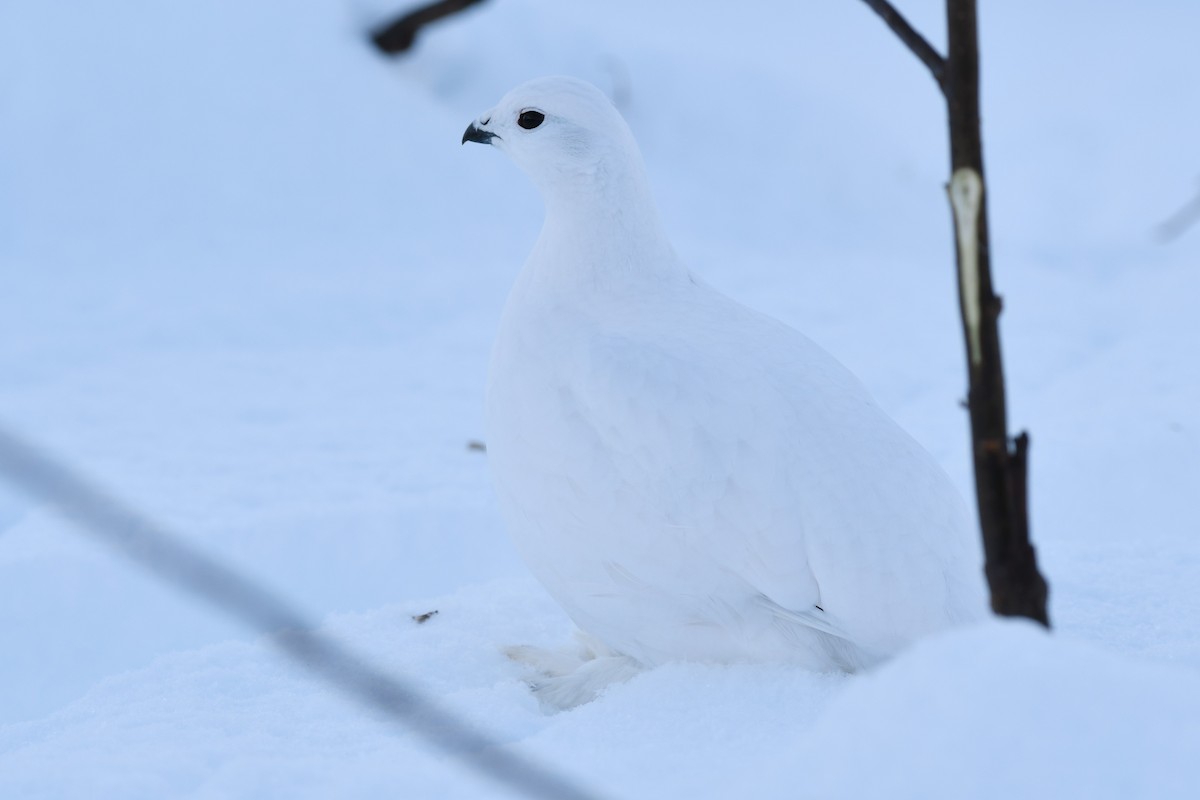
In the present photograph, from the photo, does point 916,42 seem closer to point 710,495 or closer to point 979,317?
point 979,317

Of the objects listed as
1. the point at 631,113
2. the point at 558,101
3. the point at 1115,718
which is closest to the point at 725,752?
the point at 1115,718

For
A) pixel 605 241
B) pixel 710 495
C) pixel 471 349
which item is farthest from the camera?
pixel 471 349

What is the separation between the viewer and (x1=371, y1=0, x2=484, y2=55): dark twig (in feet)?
22.4

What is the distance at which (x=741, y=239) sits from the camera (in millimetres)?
6785

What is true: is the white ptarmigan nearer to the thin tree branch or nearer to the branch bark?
the branch bark

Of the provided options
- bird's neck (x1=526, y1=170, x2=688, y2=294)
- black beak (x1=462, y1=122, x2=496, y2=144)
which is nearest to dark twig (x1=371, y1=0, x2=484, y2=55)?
black beak (x1=462, y1=122, x2=496, y2=144)

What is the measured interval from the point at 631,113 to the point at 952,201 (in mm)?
6228

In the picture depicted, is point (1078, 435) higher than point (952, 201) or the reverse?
the reverse

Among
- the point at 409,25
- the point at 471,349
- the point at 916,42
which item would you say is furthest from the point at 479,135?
the point at 409,25

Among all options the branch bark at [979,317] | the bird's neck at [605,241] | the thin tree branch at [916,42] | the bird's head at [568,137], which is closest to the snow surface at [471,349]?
the branch bark at [979,317]

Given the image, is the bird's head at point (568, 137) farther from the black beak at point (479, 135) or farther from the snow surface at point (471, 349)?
the snow surface at point (471, 349)

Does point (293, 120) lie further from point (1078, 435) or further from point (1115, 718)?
point (1115, 718)

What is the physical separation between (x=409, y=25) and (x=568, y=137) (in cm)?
480

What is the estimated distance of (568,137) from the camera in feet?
8.54
